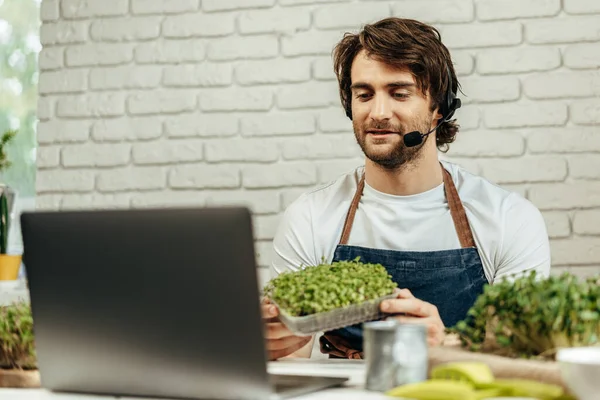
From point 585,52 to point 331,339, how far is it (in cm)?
127

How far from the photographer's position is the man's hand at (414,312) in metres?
1.42

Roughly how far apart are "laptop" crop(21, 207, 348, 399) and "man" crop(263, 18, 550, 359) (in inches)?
44.2

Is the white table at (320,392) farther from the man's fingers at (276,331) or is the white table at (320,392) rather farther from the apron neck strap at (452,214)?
the apron neck strap at (452,214)

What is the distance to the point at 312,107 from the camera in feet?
8.84

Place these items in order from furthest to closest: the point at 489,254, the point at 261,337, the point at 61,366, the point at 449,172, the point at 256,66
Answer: the point at 256,66, the point at 449,172, the point at 489,254, the point at 61,366, the point at 261,337

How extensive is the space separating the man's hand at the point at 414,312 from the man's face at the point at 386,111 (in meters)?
0.83

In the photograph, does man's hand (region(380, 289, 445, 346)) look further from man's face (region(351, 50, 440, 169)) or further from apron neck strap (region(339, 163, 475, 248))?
man's face (region(351, 50, 440, 169))

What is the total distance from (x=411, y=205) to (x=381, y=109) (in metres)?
0.30

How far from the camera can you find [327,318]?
4.28ft

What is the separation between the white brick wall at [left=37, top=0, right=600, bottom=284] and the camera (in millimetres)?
2539

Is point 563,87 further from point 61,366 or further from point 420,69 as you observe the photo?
point 61,366

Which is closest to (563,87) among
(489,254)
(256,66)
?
(489,254)

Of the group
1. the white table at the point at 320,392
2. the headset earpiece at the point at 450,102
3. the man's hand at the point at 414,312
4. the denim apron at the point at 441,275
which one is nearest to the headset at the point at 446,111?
the headset earpiece at the point at 450,102

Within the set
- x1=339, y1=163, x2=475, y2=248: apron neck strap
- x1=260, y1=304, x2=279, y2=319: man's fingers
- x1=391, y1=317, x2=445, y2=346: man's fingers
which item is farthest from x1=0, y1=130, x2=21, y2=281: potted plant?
x1=391, y1=317, x2=445, y2=346: man's fingers
